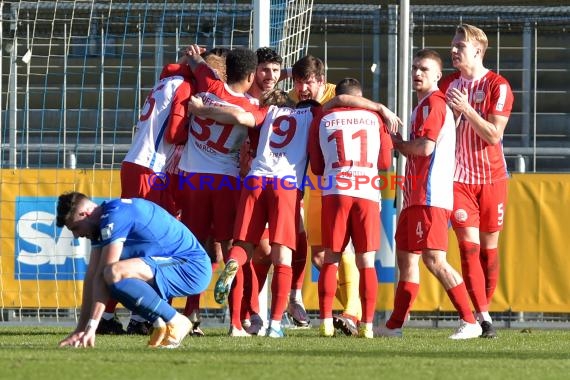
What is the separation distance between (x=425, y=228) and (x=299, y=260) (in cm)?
143

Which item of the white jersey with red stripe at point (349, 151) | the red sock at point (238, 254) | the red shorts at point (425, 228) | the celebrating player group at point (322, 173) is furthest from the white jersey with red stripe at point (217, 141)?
the red shorts at point (425, 228)

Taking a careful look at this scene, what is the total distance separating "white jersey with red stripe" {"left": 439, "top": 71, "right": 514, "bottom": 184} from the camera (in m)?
9.34

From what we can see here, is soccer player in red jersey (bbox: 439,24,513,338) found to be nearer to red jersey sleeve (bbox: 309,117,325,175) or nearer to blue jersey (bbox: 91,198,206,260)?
red jersey sleeve (bbox: 309,117,325,175)

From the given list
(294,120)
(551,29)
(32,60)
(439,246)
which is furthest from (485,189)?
(32,60)

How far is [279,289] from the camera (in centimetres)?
880

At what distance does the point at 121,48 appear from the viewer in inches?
484

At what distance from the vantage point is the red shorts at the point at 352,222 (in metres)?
8.86

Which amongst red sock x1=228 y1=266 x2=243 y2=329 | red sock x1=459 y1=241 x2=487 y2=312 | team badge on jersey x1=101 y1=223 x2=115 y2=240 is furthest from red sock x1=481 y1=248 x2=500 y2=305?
team badge on jersey x1=101 y1=223 x2=115 y2=240

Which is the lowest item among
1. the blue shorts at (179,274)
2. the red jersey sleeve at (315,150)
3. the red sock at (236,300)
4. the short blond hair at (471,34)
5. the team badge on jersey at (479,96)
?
the red sock at (236,300)

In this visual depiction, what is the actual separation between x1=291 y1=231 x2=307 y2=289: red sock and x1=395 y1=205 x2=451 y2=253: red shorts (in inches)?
41.3

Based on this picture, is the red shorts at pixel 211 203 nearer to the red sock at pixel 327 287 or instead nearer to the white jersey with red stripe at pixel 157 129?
the white jersey with red stripe at pixel 157 129

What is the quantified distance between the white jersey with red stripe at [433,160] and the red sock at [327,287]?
722mm

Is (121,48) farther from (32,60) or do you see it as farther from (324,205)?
(324,205)

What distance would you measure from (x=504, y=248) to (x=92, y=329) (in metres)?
5.06
